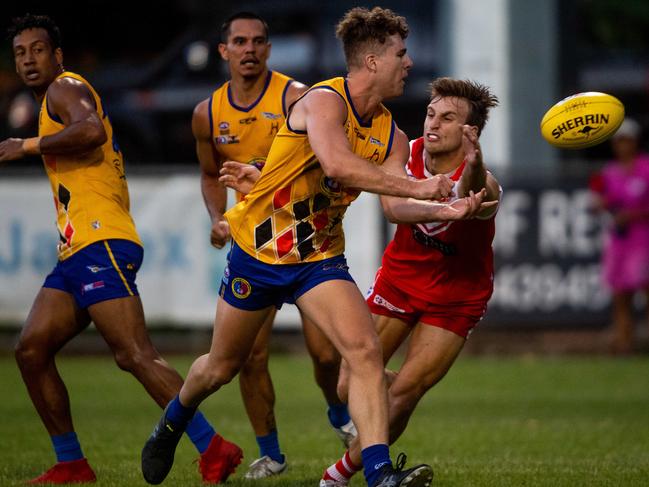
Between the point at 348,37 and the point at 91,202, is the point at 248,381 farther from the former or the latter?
the point at 348,37

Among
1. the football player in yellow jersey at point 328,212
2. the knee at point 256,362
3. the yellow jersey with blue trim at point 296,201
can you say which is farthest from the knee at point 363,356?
the knee at point 256,362

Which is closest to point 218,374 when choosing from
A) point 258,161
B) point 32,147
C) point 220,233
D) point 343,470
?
point 343,470

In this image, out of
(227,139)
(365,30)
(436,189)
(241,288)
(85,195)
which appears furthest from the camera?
(227,139)

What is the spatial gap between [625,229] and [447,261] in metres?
8.16

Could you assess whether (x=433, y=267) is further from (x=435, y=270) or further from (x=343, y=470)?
(x=343, y=470)

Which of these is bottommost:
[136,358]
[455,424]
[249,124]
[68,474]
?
[455,424]

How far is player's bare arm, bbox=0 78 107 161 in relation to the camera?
7.53 metres

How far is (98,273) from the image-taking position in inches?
301

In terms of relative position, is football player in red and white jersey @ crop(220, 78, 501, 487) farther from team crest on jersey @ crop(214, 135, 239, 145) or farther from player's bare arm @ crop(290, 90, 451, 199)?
team crest on jersey @ crop(214, 135, 239, 145)

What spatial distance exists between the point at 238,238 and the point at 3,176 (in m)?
9.27

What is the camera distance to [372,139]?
23.2 feet

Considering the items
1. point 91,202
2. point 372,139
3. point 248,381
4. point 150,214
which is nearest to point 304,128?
point 372,139

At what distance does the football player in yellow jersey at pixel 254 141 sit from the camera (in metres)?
8.47

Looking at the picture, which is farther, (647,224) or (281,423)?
(647,224)
